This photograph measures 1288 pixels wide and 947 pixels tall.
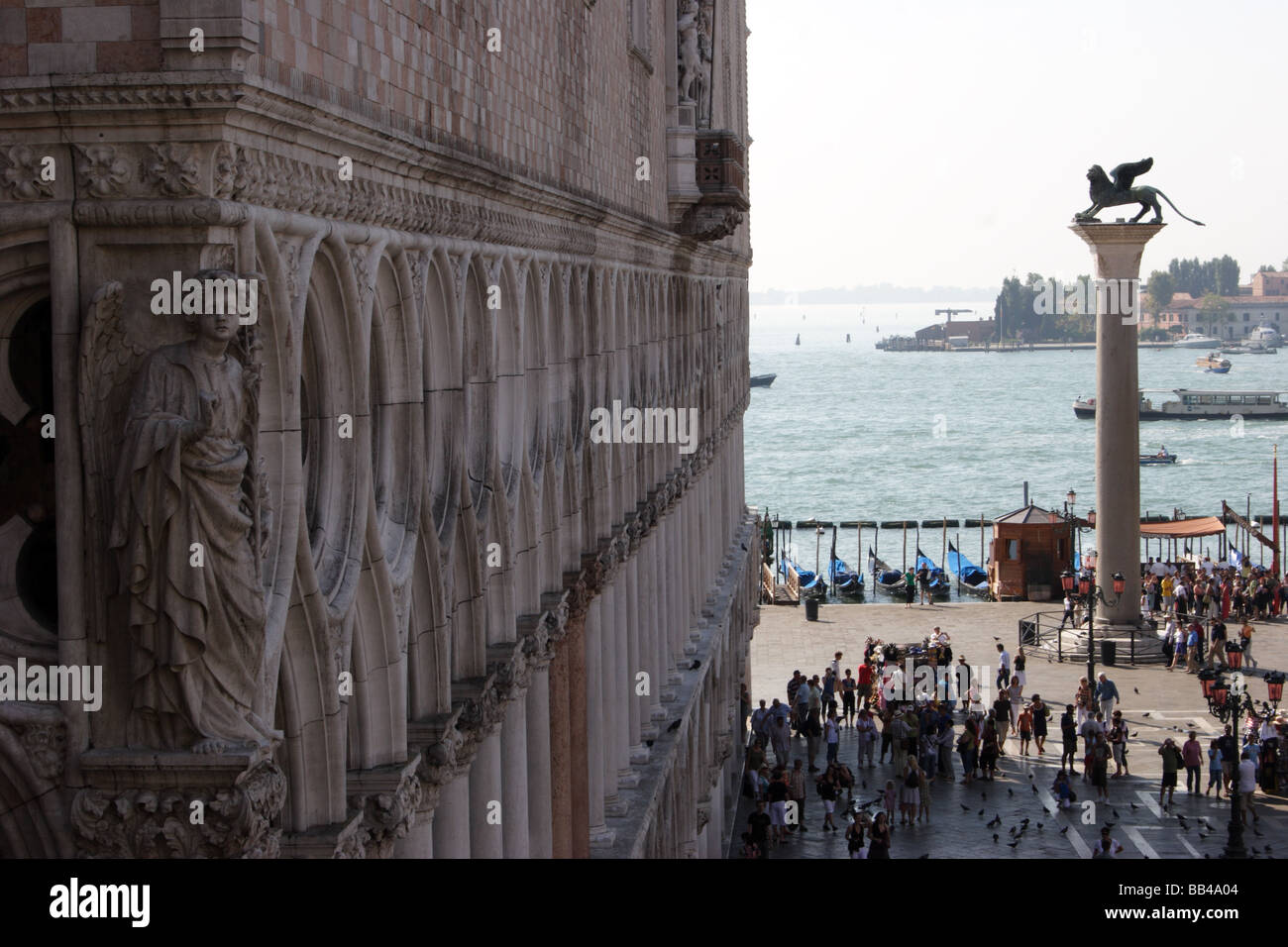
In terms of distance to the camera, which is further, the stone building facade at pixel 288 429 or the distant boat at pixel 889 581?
the distant boat at pixel 889 581

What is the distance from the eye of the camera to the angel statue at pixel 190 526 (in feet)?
20.4

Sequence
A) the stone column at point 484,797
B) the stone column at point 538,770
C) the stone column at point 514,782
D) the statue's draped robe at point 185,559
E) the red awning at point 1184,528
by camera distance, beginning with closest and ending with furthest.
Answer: the statue's draped robe at point 185,559 → the stone column at point 484,797 → the stone column at point 514,782 → the stone column at point 538,770 → the red awning at point 1184,528

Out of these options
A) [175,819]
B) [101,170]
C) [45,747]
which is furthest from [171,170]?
[175,819]

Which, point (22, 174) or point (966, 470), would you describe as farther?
point (966, 470)

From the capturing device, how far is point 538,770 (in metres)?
13.6

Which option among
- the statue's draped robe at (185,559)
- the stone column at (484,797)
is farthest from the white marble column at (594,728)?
the statue's draped robe at (185,559)

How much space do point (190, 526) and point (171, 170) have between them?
1095 millimetres

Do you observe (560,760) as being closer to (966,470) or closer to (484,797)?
(484,797)

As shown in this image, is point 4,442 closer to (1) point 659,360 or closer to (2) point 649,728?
(2) point 649,728

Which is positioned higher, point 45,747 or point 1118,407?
point 45,747

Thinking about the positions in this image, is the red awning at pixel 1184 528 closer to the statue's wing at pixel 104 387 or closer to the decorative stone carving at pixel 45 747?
the decorative stone carving at pixel 45 747

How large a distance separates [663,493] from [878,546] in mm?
78610

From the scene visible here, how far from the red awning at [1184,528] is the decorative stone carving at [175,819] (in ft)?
183

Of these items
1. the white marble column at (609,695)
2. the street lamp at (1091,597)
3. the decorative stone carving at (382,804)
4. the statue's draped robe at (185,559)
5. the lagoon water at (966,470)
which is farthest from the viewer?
the lagoon water at (966,470)
